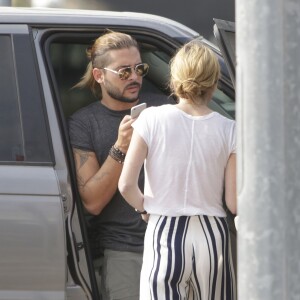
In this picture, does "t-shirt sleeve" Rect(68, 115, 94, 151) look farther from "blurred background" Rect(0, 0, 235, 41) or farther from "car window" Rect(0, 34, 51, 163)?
"blurred background" Rect(0, 0, 235, 41)

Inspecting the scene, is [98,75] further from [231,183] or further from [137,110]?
[231,183]

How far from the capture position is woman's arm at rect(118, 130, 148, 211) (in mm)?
3658

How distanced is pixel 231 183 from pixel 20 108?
1005 millimetres

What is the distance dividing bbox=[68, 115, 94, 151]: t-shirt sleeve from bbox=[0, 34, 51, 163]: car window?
202mm

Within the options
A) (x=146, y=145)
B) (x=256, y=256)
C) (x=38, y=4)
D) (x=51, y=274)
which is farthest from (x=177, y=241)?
(x=38, y=4)

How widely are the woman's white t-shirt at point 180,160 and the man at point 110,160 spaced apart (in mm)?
452

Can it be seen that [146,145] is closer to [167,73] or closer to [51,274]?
[51,274]

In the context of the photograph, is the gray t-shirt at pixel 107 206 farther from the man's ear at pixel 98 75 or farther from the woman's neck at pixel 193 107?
the woman's neck at pixel 193 107

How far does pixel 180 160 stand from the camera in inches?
144

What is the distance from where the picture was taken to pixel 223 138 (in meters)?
3.74

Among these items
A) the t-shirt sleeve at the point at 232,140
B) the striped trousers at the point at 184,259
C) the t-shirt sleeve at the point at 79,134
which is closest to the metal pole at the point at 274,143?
the striped trousers at the point at 184,259

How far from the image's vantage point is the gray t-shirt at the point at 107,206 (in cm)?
430

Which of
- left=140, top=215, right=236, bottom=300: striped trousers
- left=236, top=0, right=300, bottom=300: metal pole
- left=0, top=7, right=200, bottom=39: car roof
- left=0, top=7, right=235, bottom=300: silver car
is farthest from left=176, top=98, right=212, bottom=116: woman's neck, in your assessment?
left=236, top=0, right=300, bottom=300: metal pole

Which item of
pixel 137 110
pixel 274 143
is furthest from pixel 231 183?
pixel 274 143
